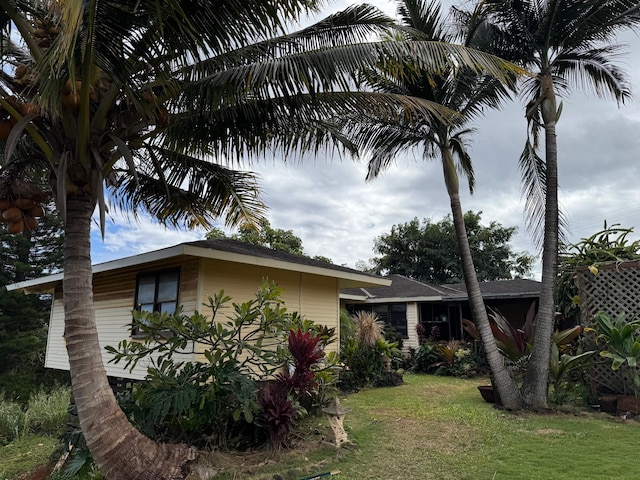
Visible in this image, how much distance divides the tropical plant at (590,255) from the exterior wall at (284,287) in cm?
490

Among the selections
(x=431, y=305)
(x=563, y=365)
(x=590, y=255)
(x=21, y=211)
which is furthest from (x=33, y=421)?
(x=431, y=305)

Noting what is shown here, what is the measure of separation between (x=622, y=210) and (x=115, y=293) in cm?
2167

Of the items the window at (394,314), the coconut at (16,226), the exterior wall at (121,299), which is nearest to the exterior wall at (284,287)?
the exterior wall at (121,299)

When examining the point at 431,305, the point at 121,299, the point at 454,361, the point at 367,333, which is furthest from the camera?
the point at 431,305

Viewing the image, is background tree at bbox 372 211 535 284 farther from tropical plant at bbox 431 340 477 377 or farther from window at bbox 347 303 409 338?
→ tropical plant at bbox 431 340 477 377

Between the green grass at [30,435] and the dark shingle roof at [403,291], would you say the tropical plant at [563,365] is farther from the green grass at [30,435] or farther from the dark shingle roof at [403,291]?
the green grass at [30,435]

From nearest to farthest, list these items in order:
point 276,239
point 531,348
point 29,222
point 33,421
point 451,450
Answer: point 29,222, point 451,450, point 531,348, point 33,421, point 276,239

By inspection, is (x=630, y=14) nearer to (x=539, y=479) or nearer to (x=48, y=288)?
(x=539, y=479)

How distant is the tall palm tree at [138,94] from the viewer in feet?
12.1

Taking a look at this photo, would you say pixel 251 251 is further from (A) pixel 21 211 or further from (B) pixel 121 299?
(A) pixel 21 211

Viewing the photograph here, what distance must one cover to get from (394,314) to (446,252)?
49.0 ft

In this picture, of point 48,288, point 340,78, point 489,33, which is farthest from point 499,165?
point 48,288

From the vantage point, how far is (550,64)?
24.3ft

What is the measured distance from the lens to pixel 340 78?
4551mm
